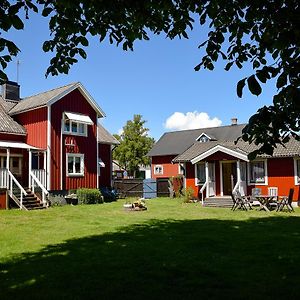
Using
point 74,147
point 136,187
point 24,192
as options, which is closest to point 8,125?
point 74,147

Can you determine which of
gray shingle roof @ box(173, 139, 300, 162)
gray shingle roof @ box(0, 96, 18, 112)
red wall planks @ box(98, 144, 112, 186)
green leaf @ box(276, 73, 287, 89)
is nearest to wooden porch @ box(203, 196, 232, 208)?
gray shingle roof @ box(173, 139, 300, 162)

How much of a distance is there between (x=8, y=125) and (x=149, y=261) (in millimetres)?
19998

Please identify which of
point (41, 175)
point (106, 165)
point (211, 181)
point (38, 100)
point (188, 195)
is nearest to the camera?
point (41, 175)

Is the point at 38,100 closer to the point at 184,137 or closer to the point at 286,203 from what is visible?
the point at 286,203

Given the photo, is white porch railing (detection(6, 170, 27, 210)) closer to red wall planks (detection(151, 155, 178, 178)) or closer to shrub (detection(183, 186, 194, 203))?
shrub (detection(183, 186, 194, 203))

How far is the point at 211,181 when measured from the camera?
26.0 meters

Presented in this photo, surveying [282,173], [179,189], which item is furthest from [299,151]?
[179,189]

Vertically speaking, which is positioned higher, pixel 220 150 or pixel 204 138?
pixel 204 138

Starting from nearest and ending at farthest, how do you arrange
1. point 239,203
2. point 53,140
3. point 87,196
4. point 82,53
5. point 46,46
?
point 82,53, point 46,46, point 239,203, point 53,140, point 87,196

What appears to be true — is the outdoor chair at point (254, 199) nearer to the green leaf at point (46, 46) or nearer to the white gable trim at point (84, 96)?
the white gable trim at point (84, 96)

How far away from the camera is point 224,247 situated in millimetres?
9727

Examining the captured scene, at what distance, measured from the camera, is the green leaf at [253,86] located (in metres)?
3.42

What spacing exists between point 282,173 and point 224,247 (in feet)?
49.6

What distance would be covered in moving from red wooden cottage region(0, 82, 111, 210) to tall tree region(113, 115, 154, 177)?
95.0ft
